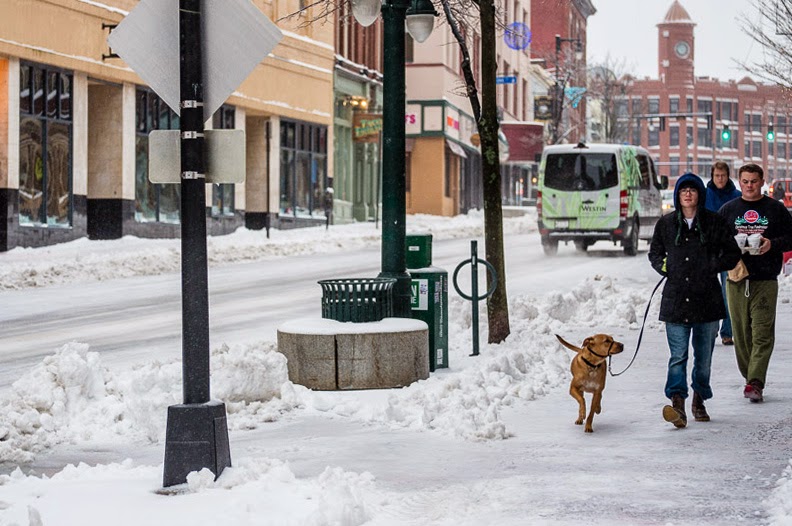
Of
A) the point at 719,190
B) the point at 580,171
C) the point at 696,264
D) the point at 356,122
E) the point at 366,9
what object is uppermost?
the point at 356,122

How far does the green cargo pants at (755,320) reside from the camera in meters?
10.4

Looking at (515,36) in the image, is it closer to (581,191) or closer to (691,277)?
(581,191)

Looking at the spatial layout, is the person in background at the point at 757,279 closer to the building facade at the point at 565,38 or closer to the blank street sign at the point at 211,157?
the blank street sign at the point at 211,157

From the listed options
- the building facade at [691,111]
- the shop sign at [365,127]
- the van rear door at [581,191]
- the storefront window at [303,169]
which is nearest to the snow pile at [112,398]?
the van rear door at [581,191]

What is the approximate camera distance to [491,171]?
13.6 m

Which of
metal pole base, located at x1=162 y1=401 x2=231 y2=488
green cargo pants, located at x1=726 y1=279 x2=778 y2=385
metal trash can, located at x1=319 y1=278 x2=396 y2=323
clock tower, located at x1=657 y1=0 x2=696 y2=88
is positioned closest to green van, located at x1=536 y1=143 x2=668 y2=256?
metal trash can, located at x1=319 y1=278 x2=396 y2=323

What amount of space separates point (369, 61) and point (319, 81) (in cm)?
707

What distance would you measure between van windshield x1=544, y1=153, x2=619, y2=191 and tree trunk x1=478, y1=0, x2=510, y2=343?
16.5m

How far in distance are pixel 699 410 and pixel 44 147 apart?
2225 centimetres

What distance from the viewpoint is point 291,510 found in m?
6.51

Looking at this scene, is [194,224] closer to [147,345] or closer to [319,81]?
[147,345]

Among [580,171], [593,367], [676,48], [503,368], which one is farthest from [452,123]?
[676,48]

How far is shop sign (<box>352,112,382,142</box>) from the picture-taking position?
48062 millimetres

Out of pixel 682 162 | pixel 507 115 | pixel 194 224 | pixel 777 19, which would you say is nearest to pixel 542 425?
pixel 194 224
